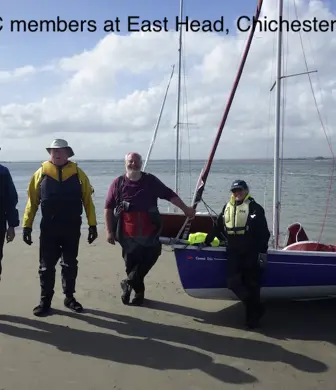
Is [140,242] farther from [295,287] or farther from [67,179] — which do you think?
[295,287]

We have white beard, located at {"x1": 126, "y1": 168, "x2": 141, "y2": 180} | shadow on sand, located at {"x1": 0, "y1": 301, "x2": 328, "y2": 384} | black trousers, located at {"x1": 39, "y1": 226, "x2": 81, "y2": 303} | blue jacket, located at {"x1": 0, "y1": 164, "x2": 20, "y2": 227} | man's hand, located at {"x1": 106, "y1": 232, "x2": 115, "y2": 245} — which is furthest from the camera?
man's hand, located at {"x1": 106, "y1": 232, "x2": 115, "y2": 245}

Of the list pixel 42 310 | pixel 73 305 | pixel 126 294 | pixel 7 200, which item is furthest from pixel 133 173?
pixel 42 310

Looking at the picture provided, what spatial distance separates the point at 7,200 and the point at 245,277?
2667mm

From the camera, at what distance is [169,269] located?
7.04 metres

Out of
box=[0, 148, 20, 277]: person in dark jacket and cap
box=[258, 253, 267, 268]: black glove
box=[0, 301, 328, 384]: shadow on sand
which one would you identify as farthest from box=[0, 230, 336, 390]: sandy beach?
box=[0, 148, 20, 277]: person in dark jacket and cap

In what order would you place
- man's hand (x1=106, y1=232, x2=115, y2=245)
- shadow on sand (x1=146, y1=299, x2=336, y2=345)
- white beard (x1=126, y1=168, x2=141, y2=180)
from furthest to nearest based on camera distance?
1. man's hand (x1=106, y1=232, x2=115, y2=245)
2. white beard (x1=126, y1=168, x2=141, y2=180)
3. shadow on sand (x1=146, y1=299, x2=336, y2=345)

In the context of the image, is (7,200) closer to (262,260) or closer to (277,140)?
(262,260)

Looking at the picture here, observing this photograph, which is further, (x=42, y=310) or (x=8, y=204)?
(x=42, y=310)

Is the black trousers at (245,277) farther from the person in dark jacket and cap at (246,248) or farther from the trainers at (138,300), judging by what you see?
the trainers at (138,300)

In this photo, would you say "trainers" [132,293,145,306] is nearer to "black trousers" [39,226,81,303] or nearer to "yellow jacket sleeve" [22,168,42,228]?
"black trousers" [39,226,81,303]

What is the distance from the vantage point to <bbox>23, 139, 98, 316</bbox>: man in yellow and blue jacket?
4.72m

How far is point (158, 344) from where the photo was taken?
4172 millimetres

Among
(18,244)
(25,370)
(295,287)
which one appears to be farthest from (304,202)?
(25,370)

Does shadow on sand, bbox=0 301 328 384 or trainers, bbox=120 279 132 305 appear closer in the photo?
shadow on sand, bbox=0 301 328 384
